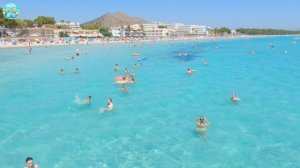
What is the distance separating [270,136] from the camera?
16438 mm

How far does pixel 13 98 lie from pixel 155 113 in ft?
41.2

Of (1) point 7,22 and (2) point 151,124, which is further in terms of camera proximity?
(1) point 7,22

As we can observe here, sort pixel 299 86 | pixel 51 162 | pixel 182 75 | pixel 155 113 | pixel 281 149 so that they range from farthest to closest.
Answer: pixel 182 75 < pixel 299 86 < pixel 155 113 < pixel 281 149 < pixel 51 162

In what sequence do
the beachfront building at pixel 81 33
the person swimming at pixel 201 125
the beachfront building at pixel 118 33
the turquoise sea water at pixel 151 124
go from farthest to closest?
1. the beachfront building at pixel 118 33
2. the beachfront building at pixel 81 33
3. the person swimming at pixel 201 125
4. the turquoise sea water at pixel 151 124

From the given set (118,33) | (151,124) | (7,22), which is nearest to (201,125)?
(151,124)

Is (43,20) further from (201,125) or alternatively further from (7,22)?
(201,125)

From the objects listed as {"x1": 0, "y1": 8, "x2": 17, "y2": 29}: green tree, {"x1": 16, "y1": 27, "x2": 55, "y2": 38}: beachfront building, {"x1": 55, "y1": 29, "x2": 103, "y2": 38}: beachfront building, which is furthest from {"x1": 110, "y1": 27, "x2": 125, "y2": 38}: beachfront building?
{"x1": 0, "y1": 8, "x2": 17, "y2": 29}: green tree

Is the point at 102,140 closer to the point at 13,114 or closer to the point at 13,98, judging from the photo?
the point at 13,114

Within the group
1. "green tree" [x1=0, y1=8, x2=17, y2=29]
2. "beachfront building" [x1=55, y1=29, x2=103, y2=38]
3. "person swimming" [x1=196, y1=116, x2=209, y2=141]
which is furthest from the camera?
"beachfront building" [x1=55, y1=29, x2=103, y2=38]

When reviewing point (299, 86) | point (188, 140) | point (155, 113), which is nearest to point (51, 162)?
point (188, 140)

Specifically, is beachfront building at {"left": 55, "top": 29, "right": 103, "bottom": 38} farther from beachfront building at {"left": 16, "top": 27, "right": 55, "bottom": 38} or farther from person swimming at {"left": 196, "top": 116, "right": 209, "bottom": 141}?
person swimming at {"left": 196, "top": 116, "right": 209, "bottom": 141}

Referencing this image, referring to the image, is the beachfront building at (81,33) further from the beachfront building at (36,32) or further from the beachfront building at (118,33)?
the beachfront building at (118,33)

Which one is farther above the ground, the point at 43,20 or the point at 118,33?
the point at 43,20

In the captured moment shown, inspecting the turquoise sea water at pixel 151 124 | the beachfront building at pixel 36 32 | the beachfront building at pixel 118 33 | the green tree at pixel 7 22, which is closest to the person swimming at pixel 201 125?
the turquoise sea water at pixel 151 124
